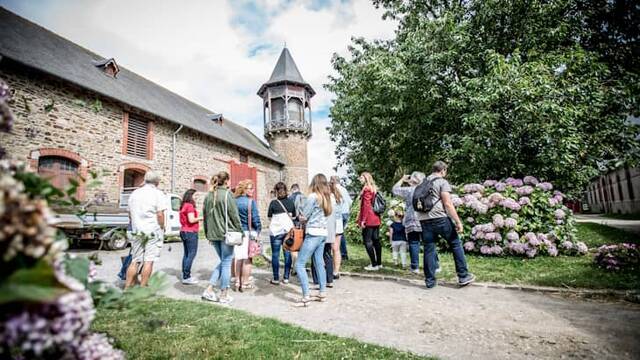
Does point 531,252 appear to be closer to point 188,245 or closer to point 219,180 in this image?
point 219,180

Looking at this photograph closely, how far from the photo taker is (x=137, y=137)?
1488 cm

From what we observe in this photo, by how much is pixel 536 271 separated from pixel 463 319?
3336 millimetres

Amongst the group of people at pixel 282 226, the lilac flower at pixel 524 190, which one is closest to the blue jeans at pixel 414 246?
the group of people at pixel 282 226

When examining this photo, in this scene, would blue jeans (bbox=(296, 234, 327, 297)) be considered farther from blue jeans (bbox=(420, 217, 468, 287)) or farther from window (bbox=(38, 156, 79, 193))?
window (bbox=(38, 156, 79, 193))

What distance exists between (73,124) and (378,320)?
44.6ft

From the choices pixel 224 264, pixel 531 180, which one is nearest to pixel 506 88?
pixel 531 180

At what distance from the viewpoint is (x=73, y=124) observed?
12.2m

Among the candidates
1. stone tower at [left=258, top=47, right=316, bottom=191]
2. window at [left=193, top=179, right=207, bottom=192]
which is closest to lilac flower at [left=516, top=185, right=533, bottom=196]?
window at [left=193, top=179, right=207, bottom=192]

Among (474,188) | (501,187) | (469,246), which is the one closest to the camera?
(469,246)

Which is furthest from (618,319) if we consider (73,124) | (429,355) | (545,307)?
(73,124)

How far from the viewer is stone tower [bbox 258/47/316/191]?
27.4 m

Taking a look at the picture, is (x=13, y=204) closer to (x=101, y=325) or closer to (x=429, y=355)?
(x=429, y=355)

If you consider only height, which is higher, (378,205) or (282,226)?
(378,205)

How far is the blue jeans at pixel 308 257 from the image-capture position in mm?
4562
